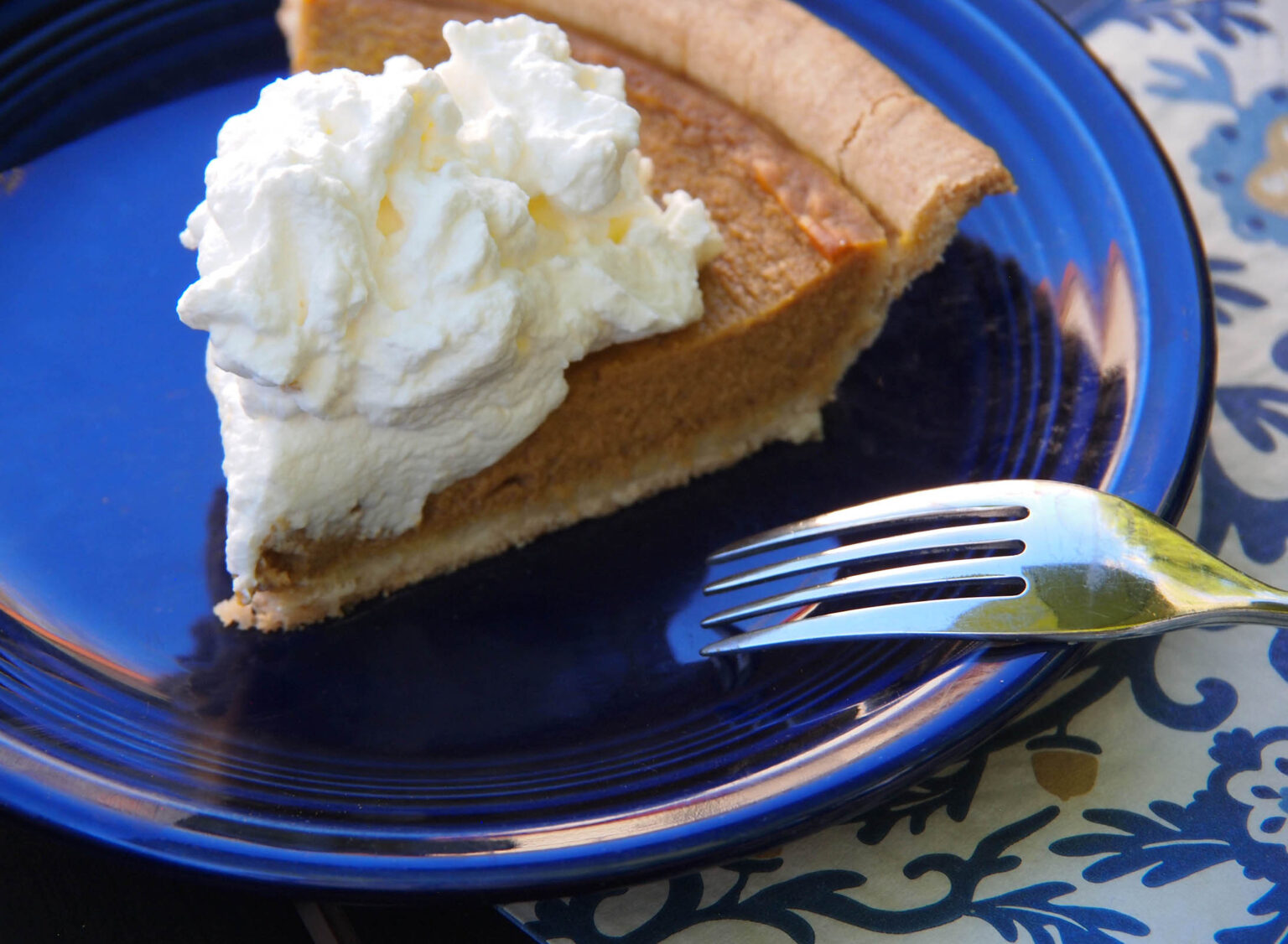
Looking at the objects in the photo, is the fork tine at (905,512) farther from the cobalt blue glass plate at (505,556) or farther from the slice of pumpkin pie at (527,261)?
the slice of pumpkin pie at (527,261)

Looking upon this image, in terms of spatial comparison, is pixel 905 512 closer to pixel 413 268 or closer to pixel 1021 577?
pixel 1021 577

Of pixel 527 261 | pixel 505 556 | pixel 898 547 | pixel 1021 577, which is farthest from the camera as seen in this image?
pixel 505 556

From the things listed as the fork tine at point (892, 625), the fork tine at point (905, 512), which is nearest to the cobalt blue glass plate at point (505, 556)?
the fork tine at point (892, 625)

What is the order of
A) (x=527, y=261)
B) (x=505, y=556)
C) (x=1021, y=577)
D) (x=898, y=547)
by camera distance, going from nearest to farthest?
1. (x=1021, y=577)
2. (x=898, y=547)
3. (x=527, y=261)
4. (x=505, y=556)

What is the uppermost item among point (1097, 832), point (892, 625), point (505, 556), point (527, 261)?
point (527, 261)

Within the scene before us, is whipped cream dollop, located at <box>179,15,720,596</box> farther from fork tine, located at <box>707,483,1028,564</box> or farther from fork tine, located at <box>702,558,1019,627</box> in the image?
fork tine, located at <box>702,558,1019,627</box>

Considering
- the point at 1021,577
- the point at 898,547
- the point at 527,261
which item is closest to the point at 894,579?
the point at 898,547

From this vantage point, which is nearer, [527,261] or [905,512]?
[905,512]
